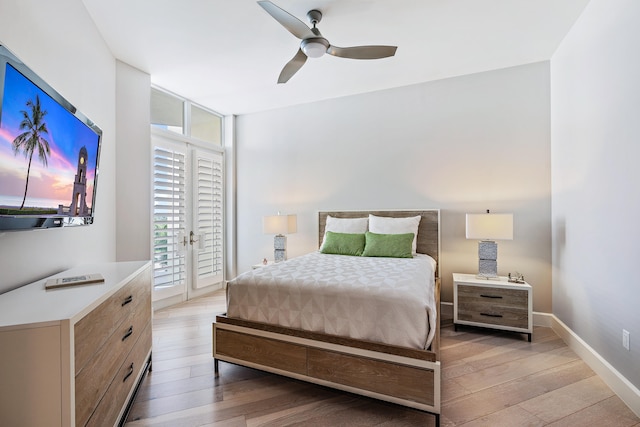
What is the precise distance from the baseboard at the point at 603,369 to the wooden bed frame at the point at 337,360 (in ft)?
3.90

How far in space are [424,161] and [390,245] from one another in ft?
4.11

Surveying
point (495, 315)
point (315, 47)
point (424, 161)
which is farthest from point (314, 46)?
point (495, 315)

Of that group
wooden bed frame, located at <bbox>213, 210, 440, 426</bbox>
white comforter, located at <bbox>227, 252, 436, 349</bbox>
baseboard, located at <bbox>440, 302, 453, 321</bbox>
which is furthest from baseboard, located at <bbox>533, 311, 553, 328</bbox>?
wooden bed frame, located at <bbox>213, 210, 440, 426</bbox>

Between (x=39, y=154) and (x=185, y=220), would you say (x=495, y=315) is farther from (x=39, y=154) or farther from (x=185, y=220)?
(x=185, y=220)

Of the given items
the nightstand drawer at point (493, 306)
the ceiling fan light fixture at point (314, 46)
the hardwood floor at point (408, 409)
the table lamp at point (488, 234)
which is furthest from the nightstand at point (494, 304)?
the ceiling fan light fixture at point (314, 46)

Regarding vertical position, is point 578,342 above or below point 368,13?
below

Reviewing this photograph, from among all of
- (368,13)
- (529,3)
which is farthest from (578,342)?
(368,13)

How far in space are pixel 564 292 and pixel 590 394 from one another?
45.8 inches

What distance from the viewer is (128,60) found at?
3195 millimetres

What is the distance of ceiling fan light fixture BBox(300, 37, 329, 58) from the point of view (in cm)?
233

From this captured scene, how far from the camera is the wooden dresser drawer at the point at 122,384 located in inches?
56.0

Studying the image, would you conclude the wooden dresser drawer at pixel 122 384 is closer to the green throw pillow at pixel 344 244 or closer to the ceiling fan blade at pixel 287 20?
the green throw pillow at pixel 344 244

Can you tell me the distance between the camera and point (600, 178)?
228cm

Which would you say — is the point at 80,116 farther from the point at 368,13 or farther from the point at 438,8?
the point at 438,8
